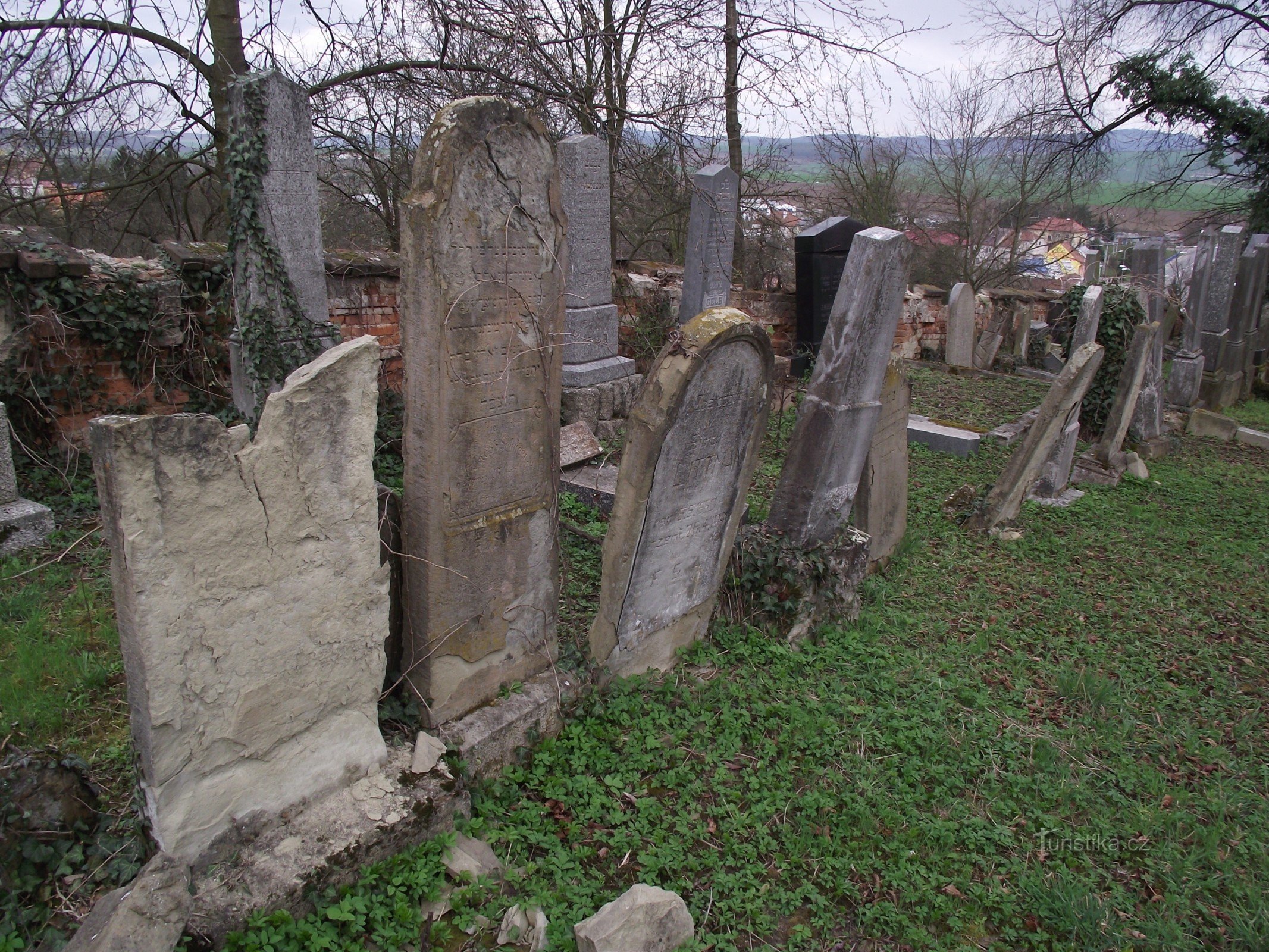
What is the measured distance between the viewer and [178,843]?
2188 mm

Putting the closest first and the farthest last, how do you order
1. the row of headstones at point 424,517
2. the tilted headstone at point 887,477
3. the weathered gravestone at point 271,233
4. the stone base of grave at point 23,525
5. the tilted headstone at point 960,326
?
1. the row of headstones at point 424,517
2. the stone base of grave at point 23,525
3. the tilted headstone at point 887,477
4. the weathered gravestone at point 271,233
5. the tilted headstone at point 960,326

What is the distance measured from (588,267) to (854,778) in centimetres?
553

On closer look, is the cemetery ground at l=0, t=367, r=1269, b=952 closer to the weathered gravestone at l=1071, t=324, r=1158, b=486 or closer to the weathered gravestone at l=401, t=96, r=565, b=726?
the weathered gravestone at l=401, t=96, r=565, b=726

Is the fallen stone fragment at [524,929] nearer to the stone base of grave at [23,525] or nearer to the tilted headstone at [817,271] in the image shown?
the stone base of grave at [23,525]

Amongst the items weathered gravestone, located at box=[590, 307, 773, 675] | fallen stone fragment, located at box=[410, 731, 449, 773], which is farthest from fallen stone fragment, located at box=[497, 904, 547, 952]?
weathered gravestone, located at box=[590, 307, 773, 675]

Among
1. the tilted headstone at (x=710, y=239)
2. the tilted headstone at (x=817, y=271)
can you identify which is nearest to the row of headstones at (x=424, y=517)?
the tilted headstone at (x=710, y=239)

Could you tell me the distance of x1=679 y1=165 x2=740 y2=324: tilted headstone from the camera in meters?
8.66

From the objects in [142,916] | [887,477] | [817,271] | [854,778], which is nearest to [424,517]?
[142,916]

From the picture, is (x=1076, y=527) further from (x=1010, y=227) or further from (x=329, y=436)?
(x=1010, y=227)

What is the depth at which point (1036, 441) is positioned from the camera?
5957 millimetres

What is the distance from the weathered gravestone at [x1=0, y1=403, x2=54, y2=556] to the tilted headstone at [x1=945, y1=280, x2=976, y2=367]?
444 inches

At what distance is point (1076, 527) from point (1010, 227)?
13784 mm

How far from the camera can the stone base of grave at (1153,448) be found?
8.11m

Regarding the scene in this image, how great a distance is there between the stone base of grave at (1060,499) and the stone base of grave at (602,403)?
3.61 metres
